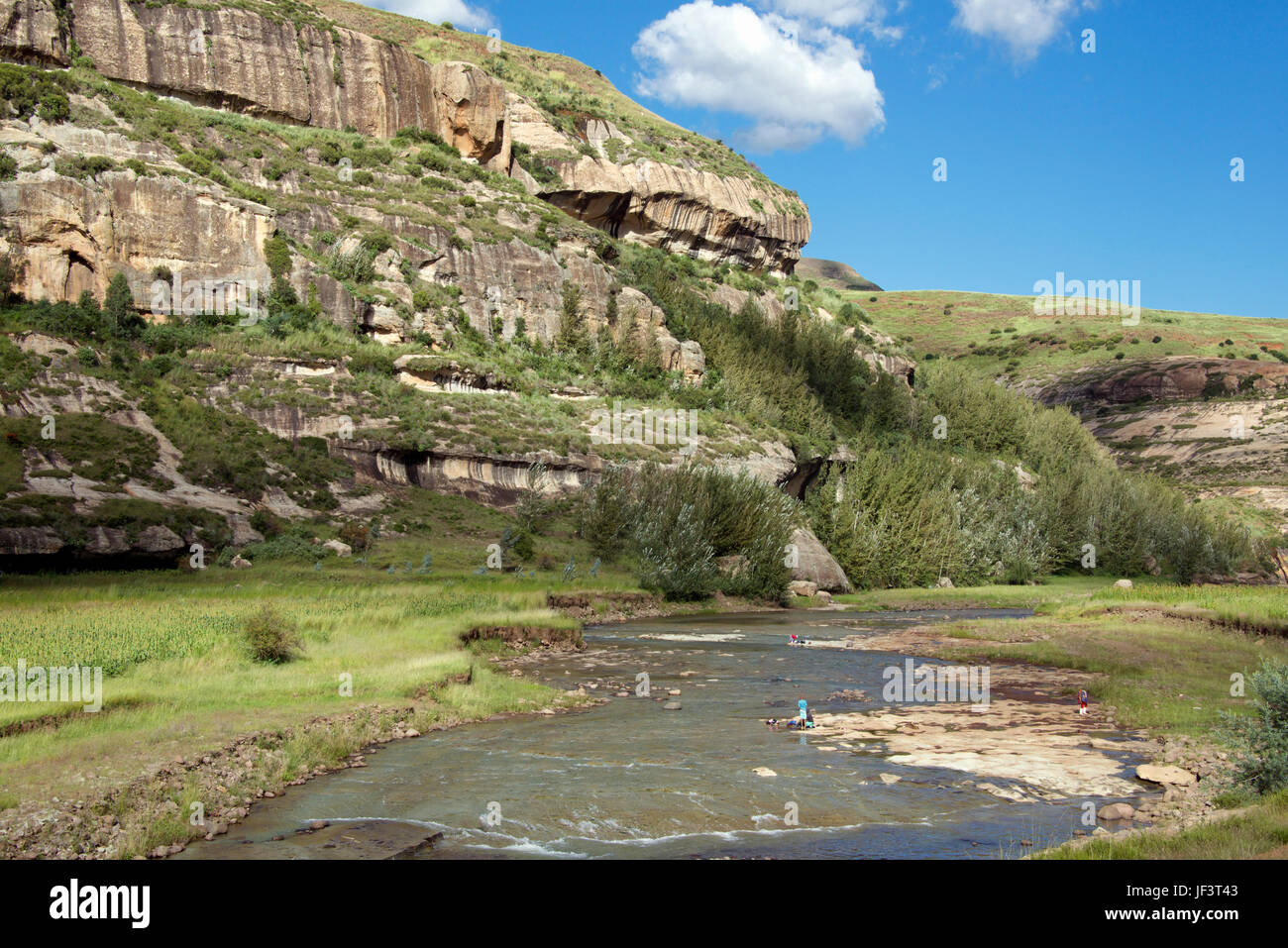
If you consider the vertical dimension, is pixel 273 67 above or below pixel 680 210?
above

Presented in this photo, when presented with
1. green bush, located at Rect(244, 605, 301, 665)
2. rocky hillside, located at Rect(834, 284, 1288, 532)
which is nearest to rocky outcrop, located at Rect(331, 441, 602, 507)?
green bush, located at Rect(244, 605, 301, 665)

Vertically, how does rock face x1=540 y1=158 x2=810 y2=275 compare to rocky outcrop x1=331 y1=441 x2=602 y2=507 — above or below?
above

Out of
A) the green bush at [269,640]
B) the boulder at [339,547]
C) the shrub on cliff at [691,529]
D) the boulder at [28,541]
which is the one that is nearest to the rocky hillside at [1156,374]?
the shrub on cliff at [691,529]

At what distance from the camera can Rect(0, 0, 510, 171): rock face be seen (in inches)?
2638

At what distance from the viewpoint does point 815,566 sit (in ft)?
173

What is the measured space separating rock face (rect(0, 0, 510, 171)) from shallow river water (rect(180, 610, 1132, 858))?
70490 mm

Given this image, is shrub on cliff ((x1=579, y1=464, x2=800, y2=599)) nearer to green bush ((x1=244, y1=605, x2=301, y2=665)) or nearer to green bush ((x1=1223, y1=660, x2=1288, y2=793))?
green bush ((x1=244, y1=605, x2=301, y2=665))

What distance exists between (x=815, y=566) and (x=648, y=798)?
41.6 m

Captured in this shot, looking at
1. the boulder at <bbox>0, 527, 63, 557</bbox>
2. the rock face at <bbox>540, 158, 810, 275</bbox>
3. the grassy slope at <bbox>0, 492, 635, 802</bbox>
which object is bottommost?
the grassy slope at <bbox>0, 492, 635, 802</bbox>

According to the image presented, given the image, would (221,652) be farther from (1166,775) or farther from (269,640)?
(1166,775)

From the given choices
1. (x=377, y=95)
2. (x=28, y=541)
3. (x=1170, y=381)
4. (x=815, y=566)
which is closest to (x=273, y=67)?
(x=377, y=95)

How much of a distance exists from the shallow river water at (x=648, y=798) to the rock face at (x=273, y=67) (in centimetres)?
7049

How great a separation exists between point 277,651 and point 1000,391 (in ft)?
290
